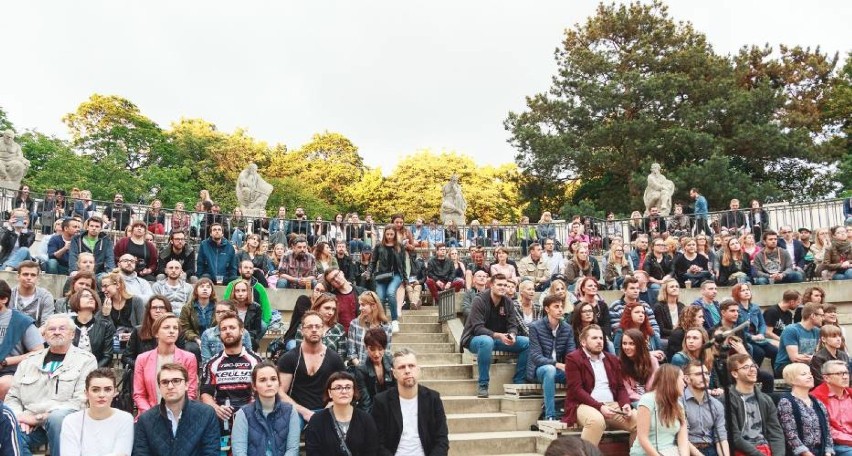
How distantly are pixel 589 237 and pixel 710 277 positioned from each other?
6387 mm

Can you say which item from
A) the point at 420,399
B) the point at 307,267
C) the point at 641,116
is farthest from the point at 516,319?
the point at 641,116

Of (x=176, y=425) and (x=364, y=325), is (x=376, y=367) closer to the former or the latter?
(x=364, y=325)

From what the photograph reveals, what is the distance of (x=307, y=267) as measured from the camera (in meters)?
12.4

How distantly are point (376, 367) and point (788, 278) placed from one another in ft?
28.2

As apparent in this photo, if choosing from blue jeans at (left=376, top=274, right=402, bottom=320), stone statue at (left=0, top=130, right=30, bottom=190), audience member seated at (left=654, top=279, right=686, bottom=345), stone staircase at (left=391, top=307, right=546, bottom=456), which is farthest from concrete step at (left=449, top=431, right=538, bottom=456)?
stone statue at (left=0, top=130, right=30, bottom=190)

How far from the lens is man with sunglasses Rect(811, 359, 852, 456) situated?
292 inches

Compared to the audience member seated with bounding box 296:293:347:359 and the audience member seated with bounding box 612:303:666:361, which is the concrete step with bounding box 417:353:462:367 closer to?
the audience member seated with bounding box 612:303:666:361

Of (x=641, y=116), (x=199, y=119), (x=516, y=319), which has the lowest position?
(x=516, y=319)

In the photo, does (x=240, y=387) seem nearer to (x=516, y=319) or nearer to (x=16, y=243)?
(x=516, y=319)

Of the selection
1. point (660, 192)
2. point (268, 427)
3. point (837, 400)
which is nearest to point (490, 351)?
point (268, 427)

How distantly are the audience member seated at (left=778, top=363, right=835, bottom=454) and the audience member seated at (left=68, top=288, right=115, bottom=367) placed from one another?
6.48 meters

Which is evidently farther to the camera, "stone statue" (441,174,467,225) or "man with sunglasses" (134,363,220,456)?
"stone statue" (441,174,467,225)

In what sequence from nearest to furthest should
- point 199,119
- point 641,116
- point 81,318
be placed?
point 81,318 → point 641,116 → point 199,119

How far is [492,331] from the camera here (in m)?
8.94
